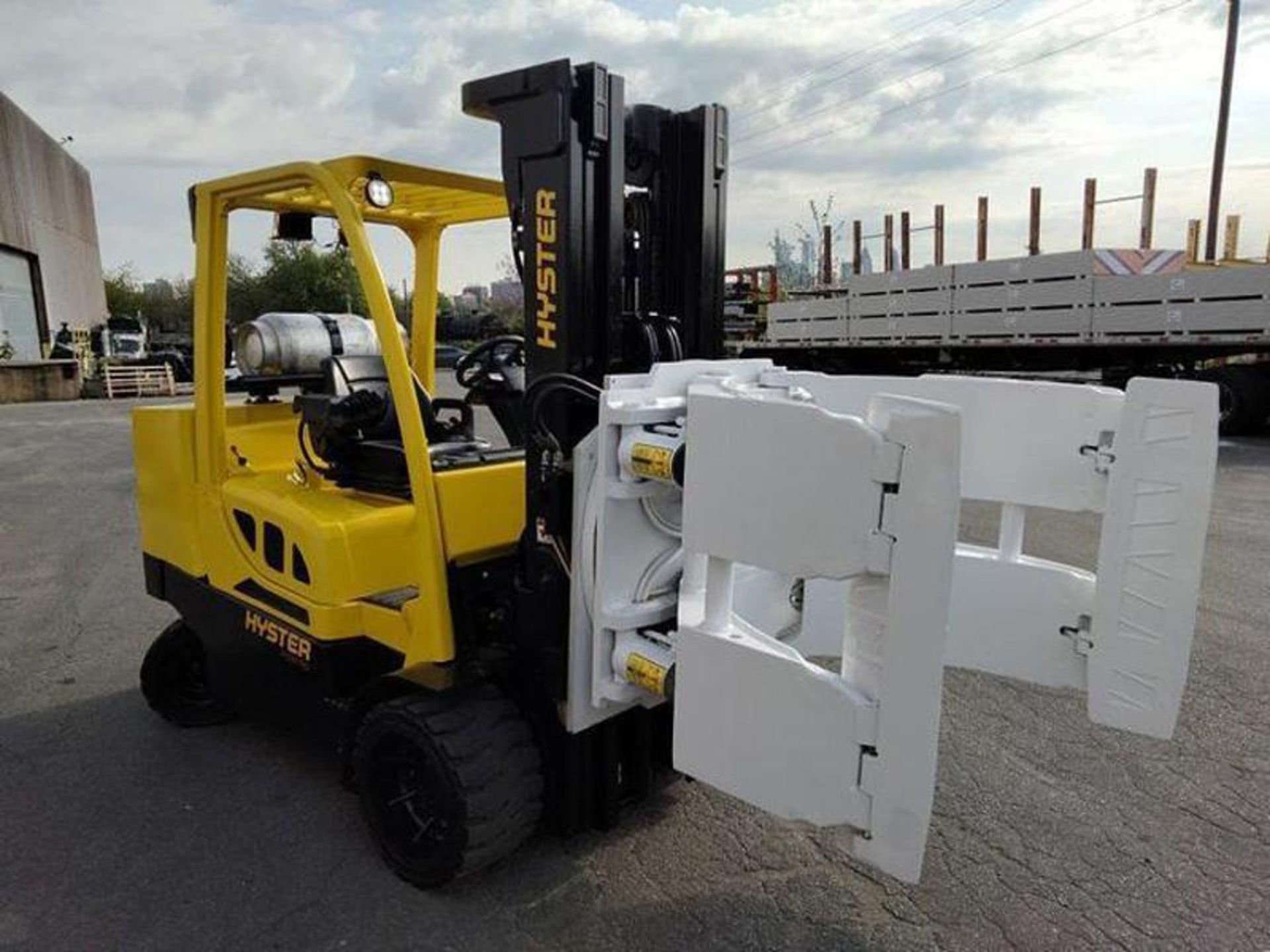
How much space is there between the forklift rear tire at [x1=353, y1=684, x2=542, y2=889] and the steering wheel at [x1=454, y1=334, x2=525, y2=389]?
4.33 feet

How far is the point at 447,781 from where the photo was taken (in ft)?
9.09

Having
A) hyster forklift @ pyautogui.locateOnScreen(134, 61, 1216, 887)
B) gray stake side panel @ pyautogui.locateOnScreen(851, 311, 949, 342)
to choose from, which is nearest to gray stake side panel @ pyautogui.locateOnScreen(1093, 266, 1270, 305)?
gray stake side panel @ pyautogui.locateOnScreen(851, 311, 949, 342)

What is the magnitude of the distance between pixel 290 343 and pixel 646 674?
203cm

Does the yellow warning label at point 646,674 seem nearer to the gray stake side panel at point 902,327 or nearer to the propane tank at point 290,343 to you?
the propane tank at point 290,343

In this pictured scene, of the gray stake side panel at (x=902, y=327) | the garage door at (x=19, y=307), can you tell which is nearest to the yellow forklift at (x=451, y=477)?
the gray stake side panel at (x=902, y=327)

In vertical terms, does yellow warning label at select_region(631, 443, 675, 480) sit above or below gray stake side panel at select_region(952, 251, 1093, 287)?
below

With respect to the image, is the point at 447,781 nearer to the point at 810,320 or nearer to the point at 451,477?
the point at 451,477

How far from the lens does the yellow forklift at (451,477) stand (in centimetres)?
278

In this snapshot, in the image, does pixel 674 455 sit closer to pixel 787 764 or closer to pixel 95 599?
pixel 787 764

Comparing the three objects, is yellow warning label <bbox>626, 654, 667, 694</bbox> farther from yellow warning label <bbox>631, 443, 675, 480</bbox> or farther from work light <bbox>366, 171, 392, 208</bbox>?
work light <bbox>366, 171, 392, 208</bbox>

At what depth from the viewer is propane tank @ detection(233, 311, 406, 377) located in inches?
139

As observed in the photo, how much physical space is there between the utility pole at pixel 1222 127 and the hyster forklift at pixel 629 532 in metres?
22.2

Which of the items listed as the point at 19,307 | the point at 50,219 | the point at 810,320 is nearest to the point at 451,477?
the point at 810,320

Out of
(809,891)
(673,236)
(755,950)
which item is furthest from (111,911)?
(673,236)
